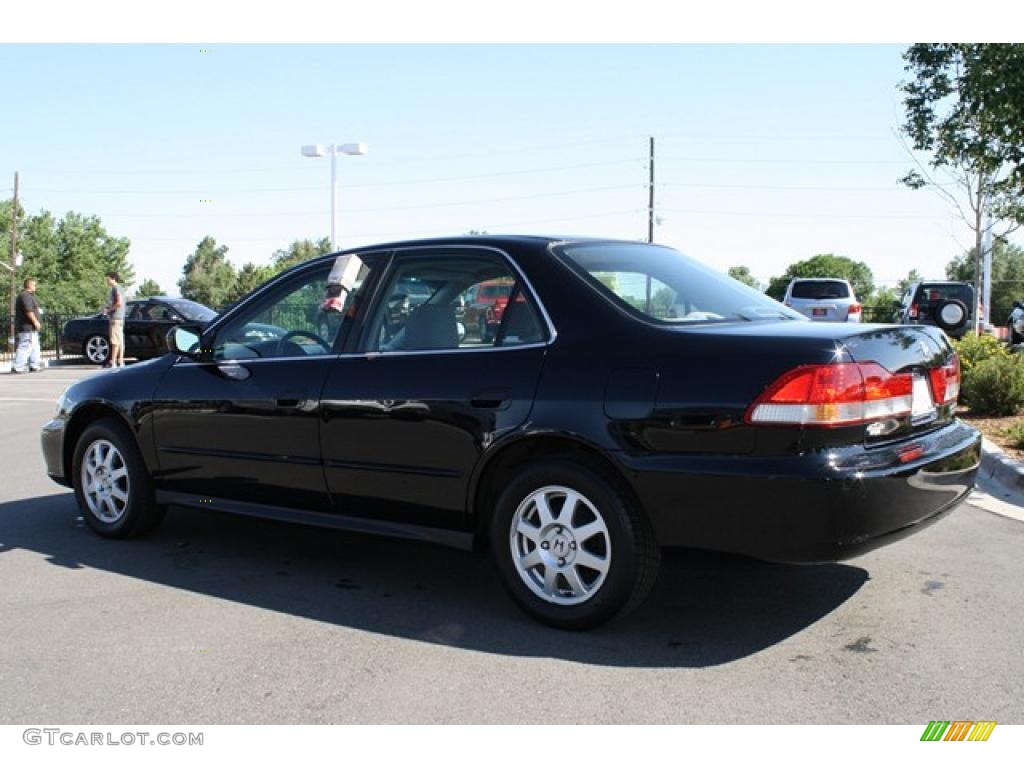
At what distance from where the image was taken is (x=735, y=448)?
147 inches

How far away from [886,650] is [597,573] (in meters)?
1.11

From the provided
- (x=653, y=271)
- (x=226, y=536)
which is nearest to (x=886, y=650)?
(x=653, y=271)

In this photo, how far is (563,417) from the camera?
404cm

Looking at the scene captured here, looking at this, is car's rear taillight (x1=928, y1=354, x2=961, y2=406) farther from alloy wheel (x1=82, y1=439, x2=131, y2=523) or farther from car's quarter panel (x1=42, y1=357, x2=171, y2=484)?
alloy wheel (x1=82, y1=439, x2=131, y2=523)

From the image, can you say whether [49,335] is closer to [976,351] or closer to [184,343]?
[976,351]

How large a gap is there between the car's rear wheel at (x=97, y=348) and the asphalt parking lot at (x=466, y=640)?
17.1 metres

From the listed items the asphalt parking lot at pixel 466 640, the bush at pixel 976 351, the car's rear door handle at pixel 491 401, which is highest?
the bush at pixel 976 351

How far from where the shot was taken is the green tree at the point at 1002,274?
76188 millimetres

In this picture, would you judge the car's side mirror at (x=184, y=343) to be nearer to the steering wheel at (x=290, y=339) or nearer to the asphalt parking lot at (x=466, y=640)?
the steering wheel at (x=290, y=339)

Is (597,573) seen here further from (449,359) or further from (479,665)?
(449,359)

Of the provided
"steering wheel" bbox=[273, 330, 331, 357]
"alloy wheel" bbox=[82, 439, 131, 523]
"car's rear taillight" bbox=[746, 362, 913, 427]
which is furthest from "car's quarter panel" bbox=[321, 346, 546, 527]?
"alloy wheel" bbox=[82, 439, 131, 523]

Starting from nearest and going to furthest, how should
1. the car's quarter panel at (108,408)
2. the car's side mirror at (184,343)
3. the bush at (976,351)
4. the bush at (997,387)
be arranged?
the car's side mirror at (184,343) → the car's quarter panel at (108,408) → the bush at (997,387) → the bush at (976,351)

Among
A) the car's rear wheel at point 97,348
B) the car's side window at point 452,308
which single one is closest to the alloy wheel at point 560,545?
the car's side window at point 452,308
